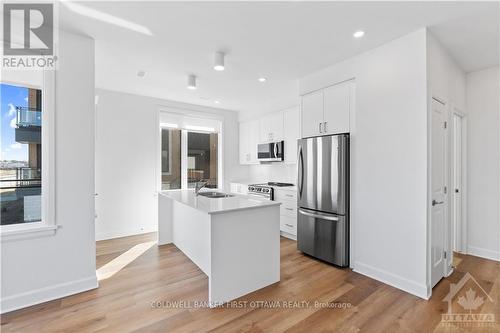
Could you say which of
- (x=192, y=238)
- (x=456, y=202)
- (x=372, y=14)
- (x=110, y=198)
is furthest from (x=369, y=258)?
(x=110, y=198)

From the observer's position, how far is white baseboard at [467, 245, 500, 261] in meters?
3.26

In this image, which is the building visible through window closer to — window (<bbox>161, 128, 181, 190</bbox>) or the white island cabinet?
window (<bbox>161, 128, 181, 190</bbox>)

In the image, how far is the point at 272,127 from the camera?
5039 mm

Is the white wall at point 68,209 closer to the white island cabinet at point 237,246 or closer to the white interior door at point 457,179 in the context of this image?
the white island cabinet at point 237,246

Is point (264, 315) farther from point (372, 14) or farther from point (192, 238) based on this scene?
point (372, 14)

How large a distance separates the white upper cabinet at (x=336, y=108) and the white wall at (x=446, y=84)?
33.6 inches

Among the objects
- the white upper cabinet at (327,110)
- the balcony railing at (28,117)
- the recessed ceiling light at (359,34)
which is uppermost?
the recessed ceiling light at (359,34)

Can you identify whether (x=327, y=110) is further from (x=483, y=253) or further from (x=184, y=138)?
(x=184, y=138)

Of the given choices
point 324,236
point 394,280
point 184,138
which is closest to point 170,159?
point 184,138

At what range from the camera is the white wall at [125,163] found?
424 centimetres

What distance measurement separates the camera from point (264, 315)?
211cm

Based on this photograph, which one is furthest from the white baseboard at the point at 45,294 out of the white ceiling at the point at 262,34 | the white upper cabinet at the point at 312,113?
the white upper cabinet at the point at 312,113

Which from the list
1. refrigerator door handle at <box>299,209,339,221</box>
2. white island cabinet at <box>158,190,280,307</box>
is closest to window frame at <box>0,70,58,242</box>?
white island cabinet at <box>158,190,280,307</box>

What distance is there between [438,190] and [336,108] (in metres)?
1.50
